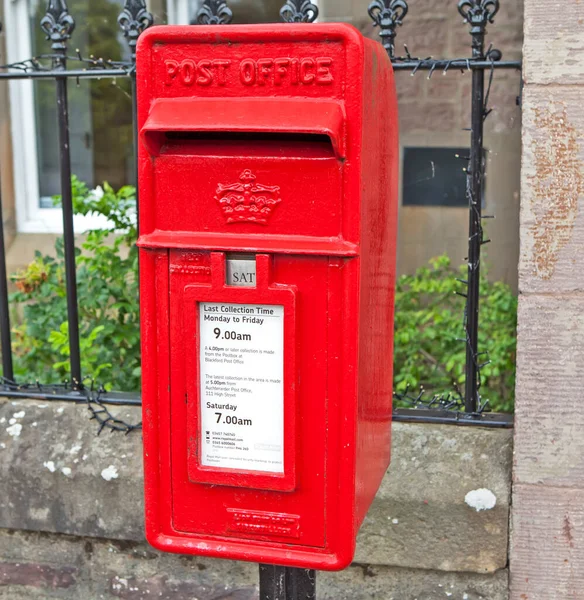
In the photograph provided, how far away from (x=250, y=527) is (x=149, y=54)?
1.04 m

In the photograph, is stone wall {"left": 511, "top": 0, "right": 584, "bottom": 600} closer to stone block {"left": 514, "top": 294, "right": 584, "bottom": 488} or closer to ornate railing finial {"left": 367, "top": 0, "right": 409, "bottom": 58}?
stone block {"left": 514, "top": 294, "right": 584, "bottom": 488}

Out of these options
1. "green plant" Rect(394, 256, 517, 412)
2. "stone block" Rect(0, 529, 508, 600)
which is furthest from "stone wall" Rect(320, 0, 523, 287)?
"stone block" Rect(0, 529, 508, 600)

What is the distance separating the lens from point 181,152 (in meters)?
1.64

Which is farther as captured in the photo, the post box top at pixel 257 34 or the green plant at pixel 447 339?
the green plant at pixel 447 339

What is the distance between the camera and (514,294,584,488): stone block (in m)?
2.20

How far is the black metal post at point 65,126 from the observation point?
250cm

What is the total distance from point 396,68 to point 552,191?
0.57m

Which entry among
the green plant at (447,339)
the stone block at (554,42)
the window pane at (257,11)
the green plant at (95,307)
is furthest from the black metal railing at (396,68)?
the window pane at (257,11)

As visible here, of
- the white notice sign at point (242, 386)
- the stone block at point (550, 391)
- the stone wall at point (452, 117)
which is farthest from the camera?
the stone wall at point (452, 117)

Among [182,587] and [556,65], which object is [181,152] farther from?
[182,587]

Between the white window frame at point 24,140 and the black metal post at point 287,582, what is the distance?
3.37 m

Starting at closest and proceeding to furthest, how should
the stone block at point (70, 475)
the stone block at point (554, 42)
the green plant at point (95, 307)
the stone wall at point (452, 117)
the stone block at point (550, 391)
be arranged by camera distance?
the stone block at point (554, 42)
the stone block at point (550, 391)
the stone block at point (70, 475)
the green plant at point (95, 307)
the stone wall at point (452, 117)

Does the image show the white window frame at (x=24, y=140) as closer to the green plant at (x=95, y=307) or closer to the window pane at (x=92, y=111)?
the window pane at (x=92, y=111)

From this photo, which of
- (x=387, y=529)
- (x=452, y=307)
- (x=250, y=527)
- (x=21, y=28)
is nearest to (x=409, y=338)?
(x=452, y=307)
